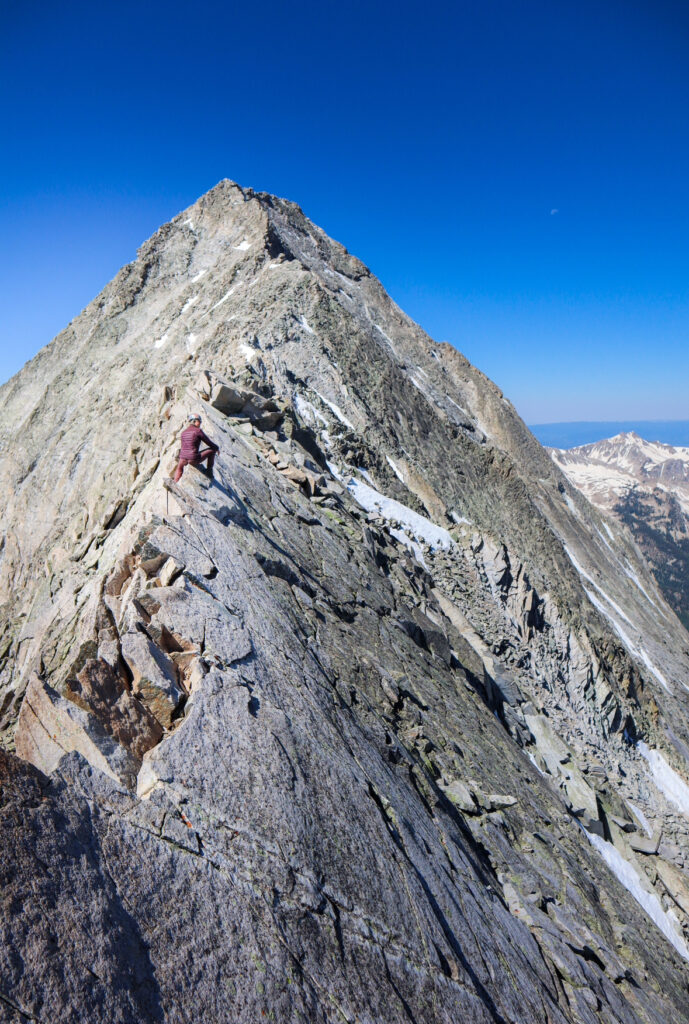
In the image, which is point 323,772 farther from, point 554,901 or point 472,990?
point 554,901

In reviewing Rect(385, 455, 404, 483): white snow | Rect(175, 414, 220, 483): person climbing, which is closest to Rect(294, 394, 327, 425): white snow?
Rect(385, 455, 404, 483): white snow

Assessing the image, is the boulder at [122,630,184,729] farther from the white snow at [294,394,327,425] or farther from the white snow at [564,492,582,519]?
the white snow at [564,492,582,519]

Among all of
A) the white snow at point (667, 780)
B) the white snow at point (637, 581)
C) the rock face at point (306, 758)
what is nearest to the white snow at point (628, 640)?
the rock face at point (306, 758)

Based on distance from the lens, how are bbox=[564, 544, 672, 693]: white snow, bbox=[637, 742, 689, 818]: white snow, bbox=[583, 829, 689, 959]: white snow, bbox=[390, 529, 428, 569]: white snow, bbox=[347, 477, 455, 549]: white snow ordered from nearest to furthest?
bbox=[583, 829, 689, 959]: white snow < bbox=[390, 529, 428, 569]: white snow < bbox=[347, 477, 455, 549]: white snow < bbox=[637, 742, 689, 818]: white snow < bbox=[564, 544, 672, 693]: white snow

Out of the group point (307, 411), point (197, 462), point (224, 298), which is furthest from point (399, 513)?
point (224, 298)

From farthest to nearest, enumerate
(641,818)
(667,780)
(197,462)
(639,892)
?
(667,780), (641,818), (639,892), (197,462)

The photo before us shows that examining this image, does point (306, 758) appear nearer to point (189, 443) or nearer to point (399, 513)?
point (189, 443)

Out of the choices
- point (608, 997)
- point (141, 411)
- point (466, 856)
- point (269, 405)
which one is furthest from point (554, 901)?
point (141, 411)
